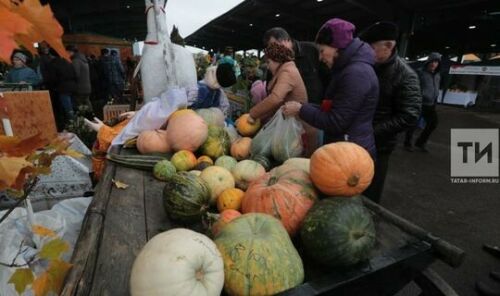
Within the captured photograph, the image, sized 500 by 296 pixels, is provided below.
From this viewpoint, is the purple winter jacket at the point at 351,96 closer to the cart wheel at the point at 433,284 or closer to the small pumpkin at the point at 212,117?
the cart wheel at the point at 433,284

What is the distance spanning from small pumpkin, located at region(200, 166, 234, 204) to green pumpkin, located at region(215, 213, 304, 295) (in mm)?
663

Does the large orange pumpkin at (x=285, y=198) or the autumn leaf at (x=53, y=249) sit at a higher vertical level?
the large orange pumpkin at (x=285, y=198)

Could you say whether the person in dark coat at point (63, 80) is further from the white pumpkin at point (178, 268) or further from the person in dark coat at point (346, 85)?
the white pumpkin at point (178, 268)

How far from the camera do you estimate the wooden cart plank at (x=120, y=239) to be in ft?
3.81

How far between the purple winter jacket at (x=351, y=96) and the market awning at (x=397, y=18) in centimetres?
818

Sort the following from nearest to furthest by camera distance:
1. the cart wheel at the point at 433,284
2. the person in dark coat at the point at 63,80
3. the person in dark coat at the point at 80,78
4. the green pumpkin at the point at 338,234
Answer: the green pumpkin at the point at 338,234
the cart wheel at the point at 433,284
the person in dark coat at the point at 63,80
the person in dark coat at the point at 80,78

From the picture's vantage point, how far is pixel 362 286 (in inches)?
46.6

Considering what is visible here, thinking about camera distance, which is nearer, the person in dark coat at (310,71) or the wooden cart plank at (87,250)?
the wooden cart plank at (87,250)

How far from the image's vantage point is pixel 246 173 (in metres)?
2.03

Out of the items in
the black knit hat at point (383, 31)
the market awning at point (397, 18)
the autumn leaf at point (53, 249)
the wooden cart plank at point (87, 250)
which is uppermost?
the market awning at point (397, 18)

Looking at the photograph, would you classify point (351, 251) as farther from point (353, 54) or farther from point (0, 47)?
point (353, 54)

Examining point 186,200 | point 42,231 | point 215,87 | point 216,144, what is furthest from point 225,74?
point 42,231

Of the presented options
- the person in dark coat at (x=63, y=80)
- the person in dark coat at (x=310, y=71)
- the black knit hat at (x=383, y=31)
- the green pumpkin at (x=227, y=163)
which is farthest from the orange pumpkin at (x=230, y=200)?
the person in dark coat at (x=63, y=80)

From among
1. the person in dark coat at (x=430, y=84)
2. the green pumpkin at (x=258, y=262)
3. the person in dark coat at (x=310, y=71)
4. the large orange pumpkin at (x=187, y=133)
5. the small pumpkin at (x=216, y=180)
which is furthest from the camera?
the person in dark coat at (x=430, y=84)
